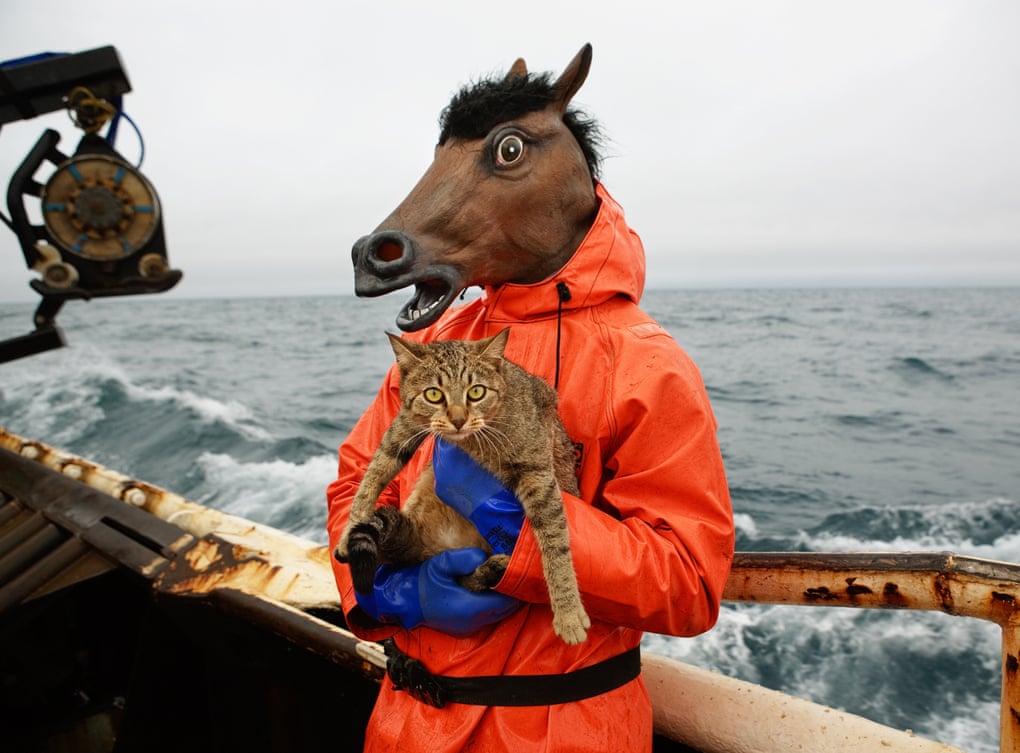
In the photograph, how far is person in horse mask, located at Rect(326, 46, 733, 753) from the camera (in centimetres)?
179

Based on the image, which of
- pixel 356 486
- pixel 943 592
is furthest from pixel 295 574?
pixel 943 592

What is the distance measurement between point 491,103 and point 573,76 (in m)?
0.28

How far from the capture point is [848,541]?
7691 millimetres

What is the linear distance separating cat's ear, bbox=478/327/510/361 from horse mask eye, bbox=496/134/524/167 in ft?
1.76

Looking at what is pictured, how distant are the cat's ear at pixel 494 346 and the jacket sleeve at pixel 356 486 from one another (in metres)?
0.50

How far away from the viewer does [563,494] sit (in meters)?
1.88

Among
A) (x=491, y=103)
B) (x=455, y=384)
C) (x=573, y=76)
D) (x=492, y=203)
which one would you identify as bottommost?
(x=455, y=384)

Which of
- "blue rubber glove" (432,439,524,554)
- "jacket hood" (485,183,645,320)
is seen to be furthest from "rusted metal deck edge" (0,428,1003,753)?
"jacket hood" (485,183,645,320)

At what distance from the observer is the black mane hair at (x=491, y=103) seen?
2.07 metres

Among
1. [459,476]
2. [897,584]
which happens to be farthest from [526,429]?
[897,584]

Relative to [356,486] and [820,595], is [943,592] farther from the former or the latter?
[356,486]

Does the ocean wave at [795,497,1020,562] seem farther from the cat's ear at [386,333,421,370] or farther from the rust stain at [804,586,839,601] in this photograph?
the cat's ear at [386,333,421,370]

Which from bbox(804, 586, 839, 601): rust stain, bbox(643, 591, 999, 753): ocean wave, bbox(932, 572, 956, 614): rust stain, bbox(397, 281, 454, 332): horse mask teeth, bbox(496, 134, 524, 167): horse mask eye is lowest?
bbox(643, 591, 999, 753): ocean wave

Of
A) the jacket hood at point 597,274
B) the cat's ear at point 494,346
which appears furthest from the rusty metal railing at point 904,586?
the cat's ear at point 494,346
